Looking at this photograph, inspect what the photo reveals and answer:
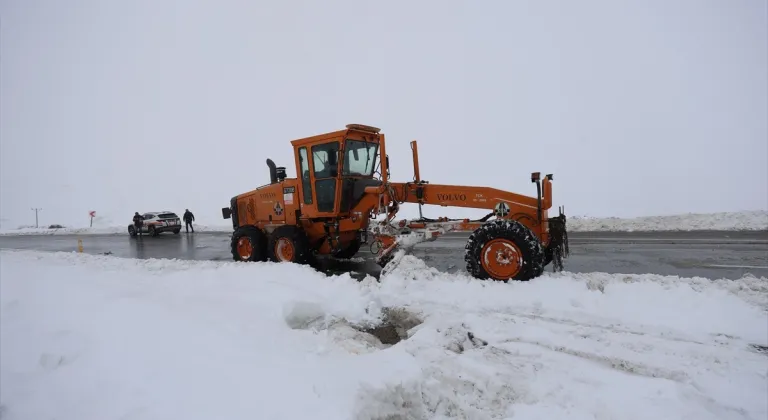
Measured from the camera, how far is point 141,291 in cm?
456

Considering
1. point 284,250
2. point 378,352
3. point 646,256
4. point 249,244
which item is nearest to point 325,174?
point 284,250

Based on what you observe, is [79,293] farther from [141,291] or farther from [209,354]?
[141,291]

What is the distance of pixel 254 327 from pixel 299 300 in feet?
3.22

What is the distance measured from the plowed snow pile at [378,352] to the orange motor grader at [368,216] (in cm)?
103

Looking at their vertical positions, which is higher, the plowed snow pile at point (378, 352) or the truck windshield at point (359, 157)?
the truck windshield at point (359, 157)

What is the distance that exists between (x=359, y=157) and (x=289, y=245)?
8.01 feet

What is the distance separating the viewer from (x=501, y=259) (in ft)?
20.8

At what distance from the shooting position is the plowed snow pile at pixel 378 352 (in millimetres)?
2393

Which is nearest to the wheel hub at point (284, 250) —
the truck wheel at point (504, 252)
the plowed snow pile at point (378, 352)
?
the plowed snow pile at point (378, 352)

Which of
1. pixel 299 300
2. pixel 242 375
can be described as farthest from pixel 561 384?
pixel 299 300

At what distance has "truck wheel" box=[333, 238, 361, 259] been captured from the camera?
9.88 metres

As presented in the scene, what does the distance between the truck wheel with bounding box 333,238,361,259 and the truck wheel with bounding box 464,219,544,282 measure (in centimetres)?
380

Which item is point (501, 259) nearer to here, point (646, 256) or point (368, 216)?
point (368, 216)

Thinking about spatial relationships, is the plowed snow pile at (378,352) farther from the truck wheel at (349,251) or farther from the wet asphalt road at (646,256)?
the truck wheel at (349,251)
